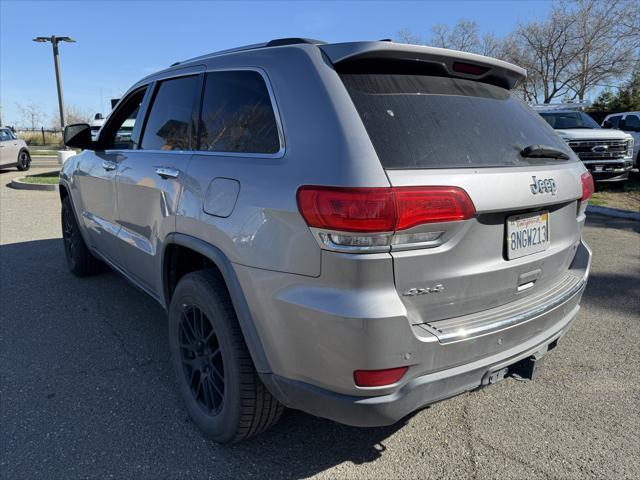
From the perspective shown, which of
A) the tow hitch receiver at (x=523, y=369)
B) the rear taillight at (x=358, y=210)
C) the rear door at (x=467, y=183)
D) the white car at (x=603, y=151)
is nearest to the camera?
the rear taillight at (x=358, y=210)

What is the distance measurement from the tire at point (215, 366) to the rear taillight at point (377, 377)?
0.61m

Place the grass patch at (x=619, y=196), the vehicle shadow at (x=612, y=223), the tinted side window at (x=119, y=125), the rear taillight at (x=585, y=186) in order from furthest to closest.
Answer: the grass patch at (x=619, y=196)
the vehicle shadow at (x=612, y=223)
the tinted side window at (x=119, y=125)
the rear taillight at (x=585, y=186)

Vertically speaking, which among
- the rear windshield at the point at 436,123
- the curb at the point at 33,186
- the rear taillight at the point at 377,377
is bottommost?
the rear taillight at the point at 377,377

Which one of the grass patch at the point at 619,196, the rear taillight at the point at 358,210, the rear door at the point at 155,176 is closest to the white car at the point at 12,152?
the rear door at the point at 155,176

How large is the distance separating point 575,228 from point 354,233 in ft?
4.92

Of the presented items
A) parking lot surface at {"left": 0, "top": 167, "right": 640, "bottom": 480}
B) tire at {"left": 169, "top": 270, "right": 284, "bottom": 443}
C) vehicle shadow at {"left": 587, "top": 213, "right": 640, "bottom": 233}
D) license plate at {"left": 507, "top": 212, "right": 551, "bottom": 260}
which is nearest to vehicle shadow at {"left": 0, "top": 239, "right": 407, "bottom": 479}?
parking lot surface at {"left": 0, "top": 167, "right": 640, "bottom": 480}

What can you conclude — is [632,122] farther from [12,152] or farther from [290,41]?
[12,152]

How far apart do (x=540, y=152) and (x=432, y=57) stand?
70 centimetres

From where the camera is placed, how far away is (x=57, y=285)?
16.0 ft

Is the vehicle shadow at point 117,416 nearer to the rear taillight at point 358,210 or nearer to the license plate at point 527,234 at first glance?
the license plate at point 527,234

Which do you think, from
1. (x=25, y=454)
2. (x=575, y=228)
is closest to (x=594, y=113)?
(x=575, y=228)

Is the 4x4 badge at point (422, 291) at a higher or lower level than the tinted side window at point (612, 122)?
lower

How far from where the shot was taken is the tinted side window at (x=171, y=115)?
286 cm

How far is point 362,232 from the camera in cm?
173
